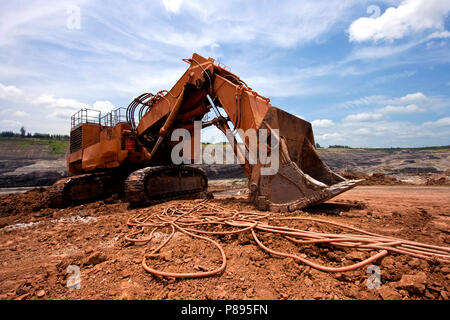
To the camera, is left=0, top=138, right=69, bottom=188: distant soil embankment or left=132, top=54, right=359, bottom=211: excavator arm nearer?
left=132, top=54, right=359, bottom=211: excavator arm

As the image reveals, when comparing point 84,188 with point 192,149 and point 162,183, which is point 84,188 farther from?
point 192,149

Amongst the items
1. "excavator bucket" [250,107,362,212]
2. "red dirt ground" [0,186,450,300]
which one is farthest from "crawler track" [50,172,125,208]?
"excavator bucket" [250,107,362,212]

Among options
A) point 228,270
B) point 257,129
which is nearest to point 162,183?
point 257,129

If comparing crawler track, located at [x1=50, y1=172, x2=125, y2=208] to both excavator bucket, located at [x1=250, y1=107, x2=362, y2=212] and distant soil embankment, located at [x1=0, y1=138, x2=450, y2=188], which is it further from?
distant soil embankment, located at [x1=0, y1=138, x2=450, y2=188]

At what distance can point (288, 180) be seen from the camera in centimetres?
377

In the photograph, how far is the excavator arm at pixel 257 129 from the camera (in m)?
3.75

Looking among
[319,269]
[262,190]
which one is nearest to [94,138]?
[262,190]

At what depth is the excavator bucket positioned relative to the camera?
3573 millimetres

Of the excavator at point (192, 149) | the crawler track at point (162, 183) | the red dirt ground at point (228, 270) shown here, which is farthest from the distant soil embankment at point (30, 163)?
the red dirt ground at point (228, 270)

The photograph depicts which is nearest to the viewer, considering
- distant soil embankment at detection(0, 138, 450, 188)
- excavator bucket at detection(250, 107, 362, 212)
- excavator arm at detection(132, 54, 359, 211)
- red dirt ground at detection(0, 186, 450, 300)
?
red dirt ground at detection(0, 186, 450, 300)

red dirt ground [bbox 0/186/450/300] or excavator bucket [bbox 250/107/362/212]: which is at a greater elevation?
excavator bucket [bbox 250/107/362/212]
